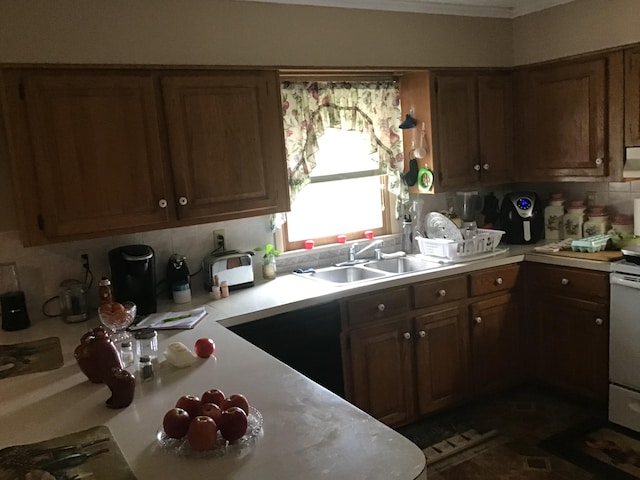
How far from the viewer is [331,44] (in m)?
3.12

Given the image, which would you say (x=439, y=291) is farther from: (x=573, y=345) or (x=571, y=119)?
(x=571, y=119)

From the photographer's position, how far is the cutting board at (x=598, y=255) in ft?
10.3

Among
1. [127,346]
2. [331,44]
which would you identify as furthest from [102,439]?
[331,44]

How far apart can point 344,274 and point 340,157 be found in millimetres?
713

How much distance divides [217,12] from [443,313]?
193cm

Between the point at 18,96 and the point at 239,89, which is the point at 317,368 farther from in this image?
the point at 18,96

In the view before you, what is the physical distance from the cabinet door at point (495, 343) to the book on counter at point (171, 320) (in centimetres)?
159

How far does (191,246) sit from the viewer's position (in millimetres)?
3146

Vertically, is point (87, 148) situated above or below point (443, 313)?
above

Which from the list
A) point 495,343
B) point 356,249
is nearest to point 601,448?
point 495,343

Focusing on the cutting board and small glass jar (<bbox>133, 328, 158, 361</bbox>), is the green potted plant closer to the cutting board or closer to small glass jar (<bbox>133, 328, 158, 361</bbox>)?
small glass jar (<bbox>133, 328, 158, 361</bbox>)

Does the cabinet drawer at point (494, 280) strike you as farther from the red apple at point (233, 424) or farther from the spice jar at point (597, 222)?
the red apple at point (233, 424)

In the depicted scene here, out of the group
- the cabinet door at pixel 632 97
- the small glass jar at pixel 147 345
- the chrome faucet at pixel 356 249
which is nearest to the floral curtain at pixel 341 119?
the chrome faucet at pixel 356 249

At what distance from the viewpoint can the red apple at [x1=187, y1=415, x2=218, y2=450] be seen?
4.53 feet
